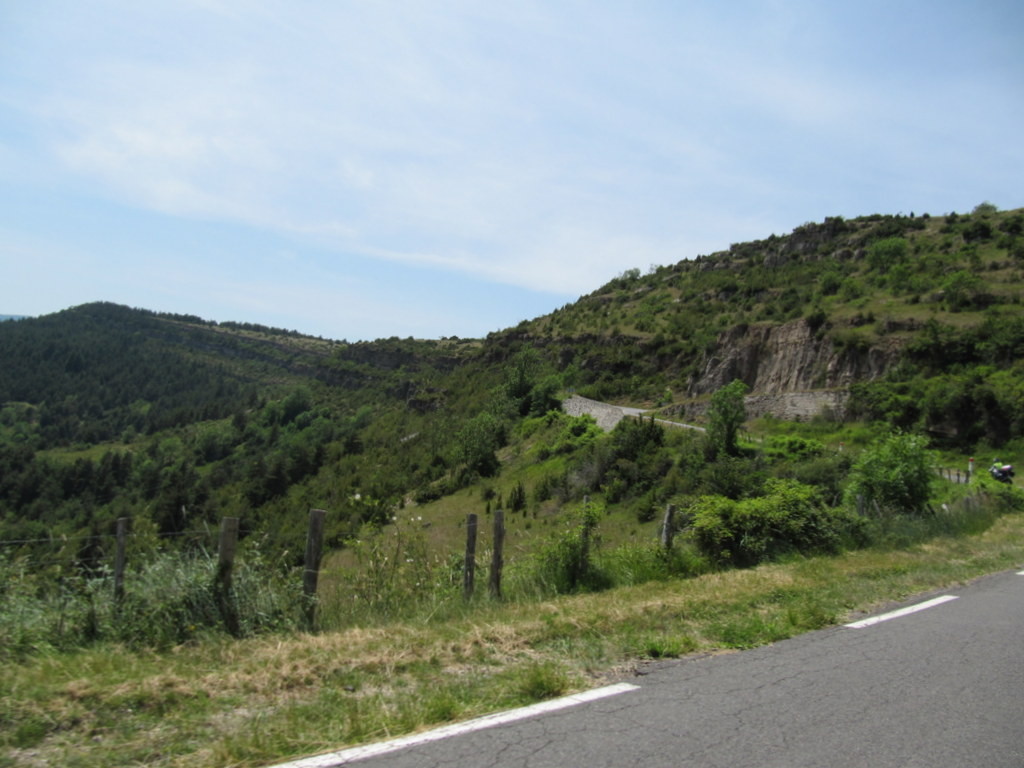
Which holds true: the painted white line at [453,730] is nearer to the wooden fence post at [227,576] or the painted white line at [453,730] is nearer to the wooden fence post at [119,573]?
the wooden fence post at [227,576]

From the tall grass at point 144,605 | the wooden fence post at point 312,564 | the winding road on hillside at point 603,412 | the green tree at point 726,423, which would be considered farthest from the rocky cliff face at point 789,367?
the tall grass at point 144,605

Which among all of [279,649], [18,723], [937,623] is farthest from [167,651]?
[937,623]

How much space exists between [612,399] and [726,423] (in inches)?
1235

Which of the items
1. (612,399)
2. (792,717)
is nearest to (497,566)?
(792,717)

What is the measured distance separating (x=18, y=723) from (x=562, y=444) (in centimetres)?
4640

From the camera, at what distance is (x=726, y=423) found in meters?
34.2

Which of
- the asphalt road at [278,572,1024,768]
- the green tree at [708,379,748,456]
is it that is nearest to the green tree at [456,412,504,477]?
the green tree at [708,379,748,456]

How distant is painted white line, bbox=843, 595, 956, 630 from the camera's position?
676 centimetres

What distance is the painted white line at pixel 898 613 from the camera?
6.76 metres

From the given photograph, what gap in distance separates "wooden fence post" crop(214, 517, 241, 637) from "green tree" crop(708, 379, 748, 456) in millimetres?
30193

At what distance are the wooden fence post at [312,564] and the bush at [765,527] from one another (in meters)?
6.49

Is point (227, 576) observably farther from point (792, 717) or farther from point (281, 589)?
point (792, 717)

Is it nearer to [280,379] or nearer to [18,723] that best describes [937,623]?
[18,723]

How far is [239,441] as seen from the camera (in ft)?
395
